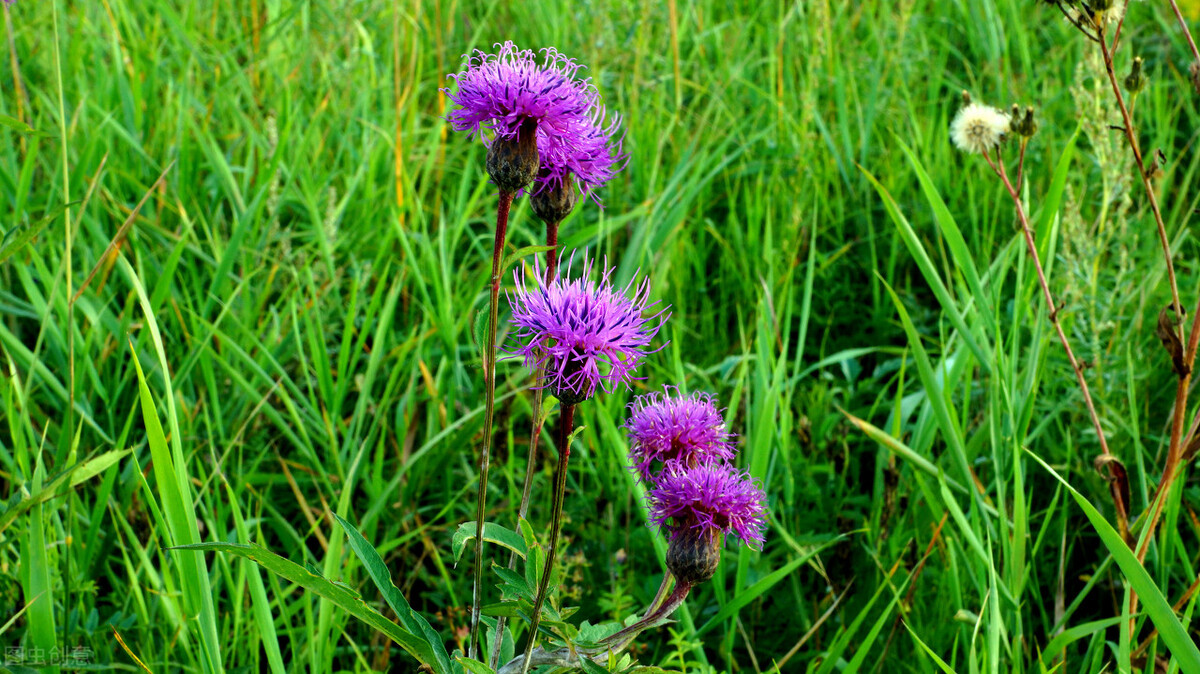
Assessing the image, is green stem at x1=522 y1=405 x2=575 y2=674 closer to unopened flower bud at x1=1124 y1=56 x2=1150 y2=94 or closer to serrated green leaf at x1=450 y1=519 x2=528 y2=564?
serrated green leaf at x1=450 y1=519 x2=528 y2=564

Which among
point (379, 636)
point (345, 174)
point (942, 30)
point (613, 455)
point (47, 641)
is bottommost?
point (379, 636)

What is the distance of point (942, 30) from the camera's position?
4180mm

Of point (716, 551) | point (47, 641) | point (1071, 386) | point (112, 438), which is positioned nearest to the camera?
point (716, 551)

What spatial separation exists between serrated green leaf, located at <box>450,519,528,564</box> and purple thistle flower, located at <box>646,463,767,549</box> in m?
0.19

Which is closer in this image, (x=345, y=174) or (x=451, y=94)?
(x=451, y=94)

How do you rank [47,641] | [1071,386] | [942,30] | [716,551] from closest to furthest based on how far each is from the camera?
[716,551], [47,641], [1071,386], [942,30]

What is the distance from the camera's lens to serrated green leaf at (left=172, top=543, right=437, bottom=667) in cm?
95

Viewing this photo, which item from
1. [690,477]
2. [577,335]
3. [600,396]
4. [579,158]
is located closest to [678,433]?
[690,477]

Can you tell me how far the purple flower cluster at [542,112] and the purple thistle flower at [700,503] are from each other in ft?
1.37

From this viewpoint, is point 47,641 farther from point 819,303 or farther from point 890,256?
point 890,256

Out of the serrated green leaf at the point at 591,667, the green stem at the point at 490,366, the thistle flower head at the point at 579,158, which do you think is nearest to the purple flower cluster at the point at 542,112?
the thistle flower head at the point at 579,158

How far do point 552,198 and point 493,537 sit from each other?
0.44 metres

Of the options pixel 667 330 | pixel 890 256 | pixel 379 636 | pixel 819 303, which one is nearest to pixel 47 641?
pixel 379 636

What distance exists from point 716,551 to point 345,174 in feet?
6.98
